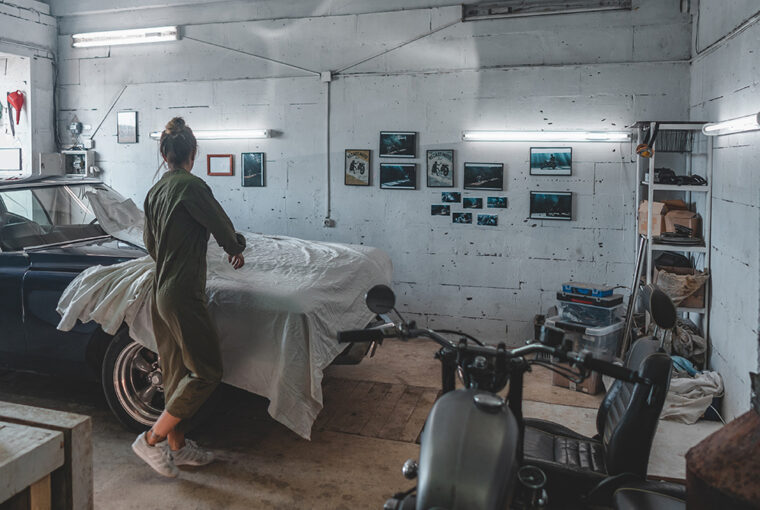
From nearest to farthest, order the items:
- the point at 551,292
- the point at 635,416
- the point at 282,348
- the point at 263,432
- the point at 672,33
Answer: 1. the point at 635,416
2. the point at 282,348
3. the point at 263,432
4. the point at 672,33
5. the point at 551,292

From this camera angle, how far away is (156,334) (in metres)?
3.27

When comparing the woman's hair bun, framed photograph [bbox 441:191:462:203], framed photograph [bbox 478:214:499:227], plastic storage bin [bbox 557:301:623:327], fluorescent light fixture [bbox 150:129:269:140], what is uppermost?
fluorescent light fixture [bbox 150:129:269:140]

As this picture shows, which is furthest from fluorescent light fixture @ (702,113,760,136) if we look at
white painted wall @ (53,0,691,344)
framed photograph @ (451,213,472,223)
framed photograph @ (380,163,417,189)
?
framed photograph @ (380,163,417,189)

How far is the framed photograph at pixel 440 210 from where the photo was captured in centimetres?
591

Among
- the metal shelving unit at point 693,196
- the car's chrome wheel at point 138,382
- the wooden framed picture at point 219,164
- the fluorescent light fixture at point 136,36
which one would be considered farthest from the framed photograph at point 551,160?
the fluorescent light fixture at point 136,36

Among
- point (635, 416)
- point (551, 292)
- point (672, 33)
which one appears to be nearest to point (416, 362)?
point (551, 292)

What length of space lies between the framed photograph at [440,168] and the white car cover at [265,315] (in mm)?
2231

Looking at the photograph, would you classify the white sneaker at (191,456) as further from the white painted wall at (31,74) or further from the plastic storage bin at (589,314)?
the white painted wall at (31,74)

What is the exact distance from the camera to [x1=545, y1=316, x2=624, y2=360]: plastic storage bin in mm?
4648

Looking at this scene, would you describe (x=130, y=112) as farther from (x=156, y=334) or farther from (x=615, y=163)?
(x=615, y=163)

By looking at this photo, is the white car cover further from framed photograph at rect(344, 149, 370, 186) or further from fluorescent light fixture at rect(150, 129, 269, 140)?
fluorescent light fixture at rect(150, 129, 269, 140)

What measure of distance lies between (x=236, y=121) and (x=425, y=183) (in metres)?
2.20

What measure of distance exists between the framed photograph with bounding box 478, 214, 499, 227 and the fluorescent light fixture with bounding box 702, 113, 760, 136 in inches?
78.0

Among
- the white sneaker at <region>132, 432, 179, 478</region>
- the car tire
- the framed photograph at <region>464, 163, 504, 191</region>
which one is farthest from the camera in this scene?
the framed photograph at <region>464, 163, 504, 191</region>
